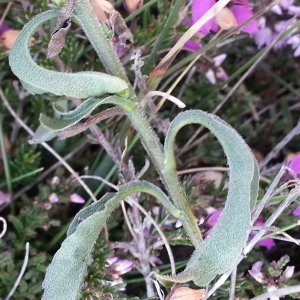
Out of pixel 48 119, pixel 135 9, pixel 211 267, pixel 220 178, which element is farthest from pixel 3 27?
pixel 211 267

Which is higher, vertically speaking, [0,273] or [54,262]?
[54,262]

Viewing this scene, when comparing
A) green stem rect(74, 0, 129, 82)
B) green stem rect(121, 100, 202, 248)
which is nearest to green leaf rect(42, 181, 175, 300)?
green stem rect(121, 100, 202, 248)

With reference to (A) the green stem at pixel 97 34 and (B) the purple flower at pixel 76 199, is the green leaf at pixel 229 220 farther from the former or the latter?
(B) the purple flower at pixel 76 199

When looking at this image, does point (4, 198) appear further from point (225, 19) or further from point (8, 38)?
point (225, 19)

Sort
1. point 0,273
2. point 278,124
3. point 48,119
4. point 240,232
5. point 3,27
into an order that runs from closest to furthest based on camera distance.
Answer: point 240,232, point 48,119, point 0,273, point 3,27, point 278,124

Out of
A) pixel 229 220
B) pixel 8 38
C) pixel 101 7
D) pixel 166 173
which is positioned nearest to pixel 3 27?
pixel 8 38

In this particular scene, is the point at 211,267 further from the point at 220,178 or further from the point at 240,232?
the point at 220,178

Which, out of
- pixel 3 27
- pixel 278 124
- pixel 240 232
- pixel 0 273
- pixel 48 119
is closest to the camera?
pixel 240 232
